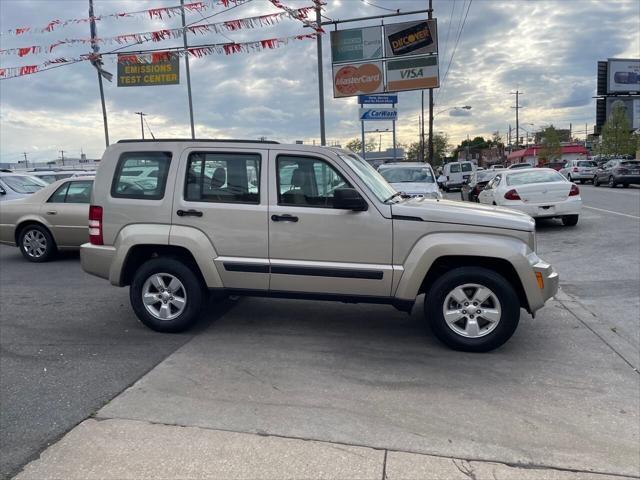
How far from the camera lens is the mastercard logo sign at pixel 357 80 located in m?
21.2

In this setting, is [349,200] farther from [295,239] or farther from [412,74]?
[412,74]

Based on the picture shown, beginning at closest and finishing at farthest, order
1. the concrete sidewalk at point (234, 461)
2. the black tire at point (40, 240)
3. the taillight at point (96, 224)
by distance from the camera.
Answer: the concrete sidewalk at point (234, 461), the taillight at point (96, 224), the black tire at point (40, 240)

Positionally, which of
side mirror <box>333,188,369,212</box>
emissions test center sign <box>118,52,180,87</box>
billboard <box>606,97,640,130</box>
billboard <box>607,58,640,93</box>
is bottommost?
side mirror <box>333,188,369,212</box>

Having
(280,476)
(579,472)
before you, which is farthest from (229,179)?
(579,472)

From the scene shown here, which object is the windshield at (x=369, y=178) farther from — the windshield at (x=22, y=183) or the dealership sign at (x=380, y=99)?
the dealership sign at (x=380, y=99)

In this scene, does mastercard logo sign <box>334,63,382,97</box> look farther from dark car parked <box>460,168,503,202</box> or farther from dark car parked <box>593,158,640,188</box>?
dark car parked <box>593,158,640,188</box>

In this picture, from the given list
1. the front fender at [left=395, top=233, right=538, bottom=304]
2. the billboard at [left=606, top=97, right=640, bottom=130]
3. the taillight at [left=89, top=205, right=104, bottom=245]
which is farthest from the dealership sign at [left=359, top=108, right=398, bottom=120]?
the billboard at [left=606, top=97, right=640, bottom=130]

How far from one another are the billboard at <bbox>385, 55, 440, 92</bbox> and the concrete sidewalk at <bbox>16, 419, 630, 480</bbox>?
19922mm

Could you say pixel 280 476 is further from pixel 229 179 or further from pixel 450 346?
pixel 229 179

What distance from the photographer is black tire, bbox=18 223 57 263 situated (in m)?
9.47

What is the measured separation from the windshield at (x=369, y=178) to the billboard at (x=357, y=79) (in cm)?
1677

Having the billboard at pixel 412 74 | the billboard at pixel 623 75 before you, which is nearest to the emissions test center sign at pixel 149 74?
the billboard at pixel 412 74

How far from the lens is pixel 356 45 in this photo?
67.8 ft

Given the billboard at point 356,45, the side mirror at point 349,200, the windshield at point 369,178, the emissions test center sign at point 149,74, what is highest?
the billboard at point 356,45
